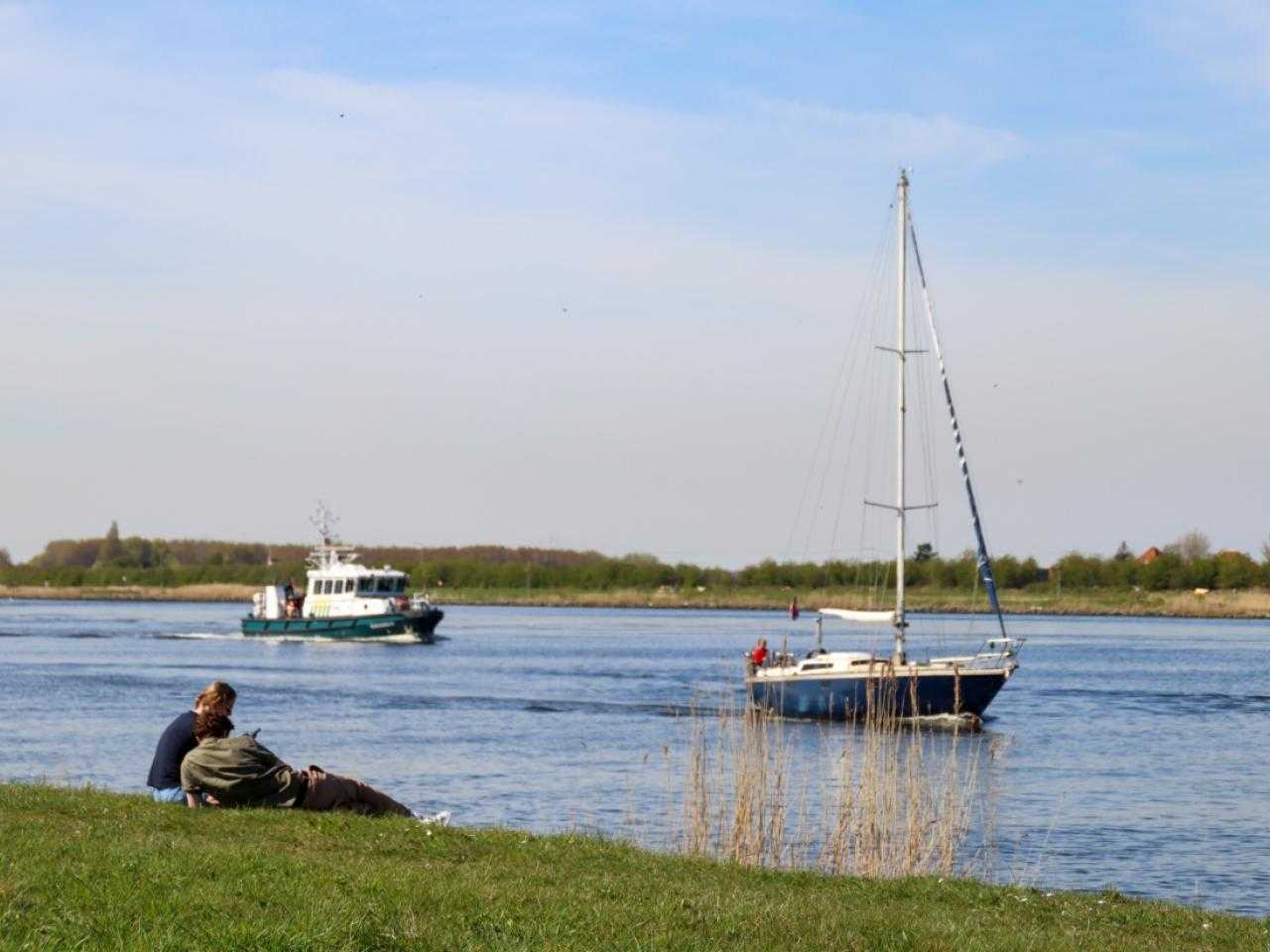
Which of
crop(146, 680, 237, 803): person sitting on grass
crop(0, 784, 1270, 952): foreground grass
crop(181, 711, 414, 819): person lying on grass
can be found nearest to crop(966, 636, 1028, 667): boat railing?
crop(0, 784, 1270, 952): foreground grass

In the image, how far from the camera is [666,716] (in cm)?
4506

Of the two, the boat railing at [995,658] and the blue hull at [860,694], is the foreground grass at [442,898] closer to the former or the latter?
the blue hull at [860,694]

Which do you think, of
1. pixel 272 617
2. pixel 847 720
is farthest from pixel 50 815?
pixel 272 617

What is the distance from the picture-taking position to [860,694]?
41.4 meters

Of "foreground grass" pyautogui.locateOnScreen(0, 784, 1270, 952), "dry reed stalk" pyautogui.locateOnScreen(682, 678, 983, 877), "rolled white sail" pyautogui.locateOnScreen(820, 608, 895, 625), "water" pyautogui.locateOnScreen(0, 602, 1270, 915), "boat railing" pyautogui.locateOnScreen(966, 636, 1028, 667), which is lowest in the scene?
"water" pyautogui.locateOnScreen(0, 602, 1270, 915)

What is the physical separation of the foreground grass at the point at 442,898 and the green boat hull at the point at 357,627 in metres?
66.1

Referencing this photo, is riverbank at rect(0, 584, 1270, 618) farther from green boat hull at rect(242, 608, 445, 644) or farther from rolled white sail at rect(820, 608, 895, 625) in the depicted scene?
rolled white sail at rect(820, 608, 895, 625)

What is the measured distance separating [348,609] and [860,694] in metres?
44.3

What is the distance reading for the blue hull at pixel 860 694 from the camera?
41.4m

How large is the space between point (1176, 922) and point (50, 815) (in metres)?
8.72

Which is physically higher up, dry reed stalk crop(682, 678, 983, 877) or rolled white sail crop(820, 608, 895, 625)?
rolled white sail crop(820, 608, 895, 625)

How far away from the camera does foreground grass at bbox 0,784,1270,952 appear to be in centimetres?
950

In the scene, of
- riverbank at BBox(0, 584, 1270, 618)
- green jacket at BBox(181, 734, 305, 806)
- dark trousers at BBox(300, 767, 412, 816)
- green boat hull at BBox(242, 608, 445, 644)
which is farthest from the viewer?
riverbank at BBox(0, 584, 1270, 618)

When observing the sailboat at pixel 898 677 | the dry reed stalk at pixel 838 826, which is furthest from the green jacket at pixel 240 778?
the sailboat at pixel 898 677
